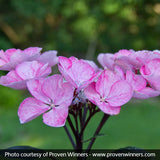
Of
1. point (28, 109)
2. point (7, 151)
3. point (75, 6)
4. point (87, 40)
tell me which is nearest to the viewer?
point (28, 109)

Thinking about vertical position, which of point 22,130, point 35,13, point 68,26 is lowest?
point 22,130

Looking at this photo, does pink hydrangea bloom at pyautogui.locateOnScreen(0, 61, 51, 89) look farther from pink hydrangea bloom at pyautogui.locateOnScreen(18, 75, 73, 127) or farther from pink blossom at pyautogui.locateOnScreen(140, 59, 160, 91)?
pink blossom at pyautogui.locateOnScreen(140, 59, 160, 91)

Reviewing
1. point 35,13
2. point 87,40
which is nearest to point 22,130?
point 35,13

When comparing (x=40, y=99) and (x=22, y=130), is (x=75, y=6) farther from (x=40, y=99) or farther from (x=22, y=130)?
(x=40, y=99)

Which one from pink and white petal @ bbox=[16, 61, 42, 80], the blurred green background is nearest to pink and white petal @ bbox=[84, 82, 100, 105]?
pink and white petal @ bbox=[16, 61, 42, 80]

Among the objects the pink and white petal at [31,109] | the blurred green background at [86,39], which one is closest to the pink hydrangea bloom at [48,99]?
the pink and white petal at [31,109]

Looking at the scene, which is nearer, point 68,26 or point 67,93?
point 67,93

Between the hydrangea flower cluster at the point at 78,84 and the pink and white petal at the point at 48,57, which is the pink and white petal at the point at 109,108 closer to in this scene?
the hydrangea flower cluster at the point at 78,84
